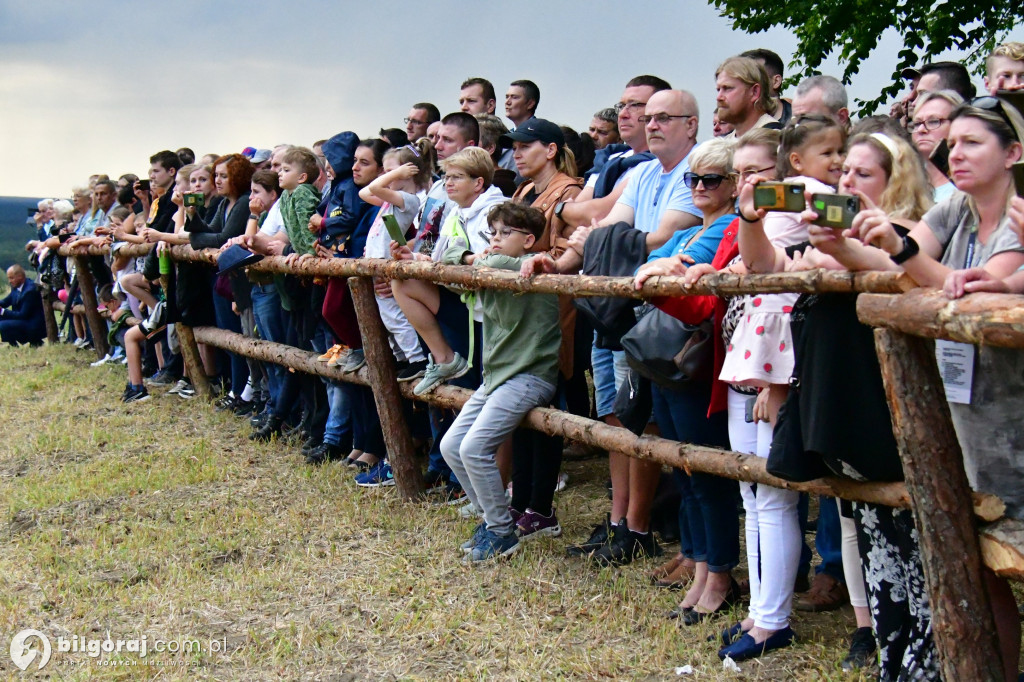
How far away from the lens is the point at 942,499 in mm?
3078

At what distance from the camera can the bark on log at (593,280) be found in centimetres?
328

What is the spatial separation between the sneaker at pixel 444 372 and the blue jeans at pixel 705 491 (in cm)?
177

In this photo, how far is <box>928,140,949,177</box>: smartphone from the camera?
4.44 m

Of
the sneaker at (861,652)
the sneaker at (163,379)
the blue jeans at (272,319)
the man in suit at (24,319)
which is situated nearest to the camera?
the sneaker at (861,652)

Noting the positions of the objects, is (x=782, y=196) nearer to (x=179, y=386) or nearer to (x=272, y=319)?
(x=272, y=319)

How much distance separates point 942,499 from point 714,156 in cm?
171

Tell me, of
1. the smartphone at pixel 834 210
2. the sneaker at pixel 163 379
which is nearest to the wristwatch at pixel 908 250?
A: the smartphone at pixel 834 210

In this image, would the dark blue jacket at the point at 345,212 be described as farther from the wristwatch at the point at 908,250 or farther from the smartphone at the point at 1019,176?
the smartphone at the point at 1019,176

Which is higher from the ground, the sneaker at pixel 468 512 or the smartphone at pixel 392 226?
the smartphone at pixel 392 226

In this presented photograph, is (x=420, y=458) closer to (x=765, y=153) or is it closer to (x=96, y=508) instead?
(x=96, y=508)

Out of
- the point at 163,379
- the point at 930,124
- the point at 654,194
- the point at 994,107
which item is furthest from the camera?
the point at 163,379

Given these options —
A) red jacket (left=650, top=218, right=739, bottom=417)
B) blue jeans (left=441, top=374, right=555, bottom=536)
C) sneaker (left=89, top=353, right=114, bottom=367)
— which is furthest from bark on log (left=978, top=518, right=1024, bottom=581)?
Answer: sneaker (left=89, top=353, right=114, bottom=367)

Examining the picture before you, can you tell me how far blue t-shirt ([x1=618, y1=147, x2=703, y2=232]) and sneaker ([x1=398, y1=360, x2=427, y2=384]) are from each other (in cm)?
182

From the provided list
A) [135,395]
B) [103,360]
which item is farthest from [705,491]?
[103,360]
